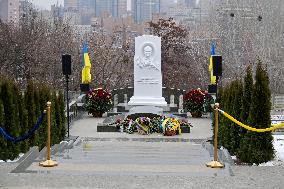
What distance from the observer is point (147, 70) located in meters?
27.2

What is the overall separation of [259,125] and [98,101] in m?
14.9

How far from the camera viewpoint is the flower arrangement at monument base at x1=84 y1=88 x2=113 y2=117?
2548 centimetres

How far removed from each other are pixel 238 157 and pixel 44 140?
486cm

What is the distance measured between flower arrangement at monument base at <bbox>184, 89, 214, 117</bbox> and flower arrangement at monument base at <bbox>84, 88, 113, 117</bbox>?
3.63m

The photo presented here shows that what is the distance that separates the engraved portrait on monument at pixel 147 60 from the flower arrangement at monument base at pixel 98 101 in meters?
2.53

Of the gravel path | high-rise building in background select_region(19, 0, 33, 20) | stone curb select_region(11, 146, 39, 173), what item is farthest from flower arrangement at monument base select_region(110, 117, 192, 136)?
high-rise building in background select_region(19, 0, 33, 20)

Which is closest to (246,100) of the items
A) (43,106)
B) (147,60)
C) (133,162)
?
(133,162)

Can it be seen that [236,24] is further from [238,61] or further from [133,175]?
[133,175]

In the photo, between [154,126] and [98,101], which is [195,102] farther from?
[154,126]

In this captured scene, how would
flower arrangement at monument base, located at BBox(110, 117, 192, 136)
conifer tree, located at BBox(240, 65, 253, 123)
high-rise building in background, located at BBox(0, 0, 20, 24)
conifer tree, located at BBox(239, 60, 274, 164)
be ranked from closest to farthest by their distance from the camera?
1. conifer tree, located at BBox(239, 60, 274, 164)
2. conifer tree, located at BBox(240, 65, 253, 123)
3. flower arrangement at monument base, located at BBox(110, 117, 192, 136)
4. high-rise building in background, located at BBox(0, 0, 20, 24)

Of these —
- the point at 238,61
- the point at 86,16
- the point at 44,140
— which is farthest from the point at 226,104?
the point at 86,16

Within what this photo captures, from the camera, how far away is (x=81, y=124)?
2328cm

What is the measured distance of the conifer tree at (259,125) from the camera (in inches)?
438

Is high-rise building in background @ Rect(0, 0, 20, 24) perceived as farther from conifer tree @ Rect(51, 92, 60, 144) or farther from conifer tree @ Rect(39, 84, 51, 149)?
conifer tree @ Rect(39, 84, 51, 149)
